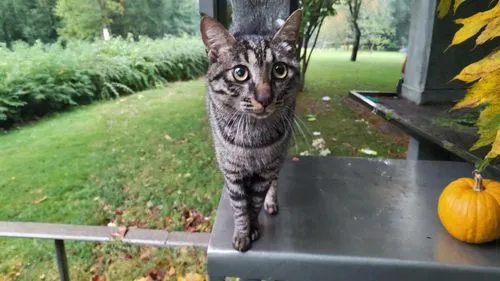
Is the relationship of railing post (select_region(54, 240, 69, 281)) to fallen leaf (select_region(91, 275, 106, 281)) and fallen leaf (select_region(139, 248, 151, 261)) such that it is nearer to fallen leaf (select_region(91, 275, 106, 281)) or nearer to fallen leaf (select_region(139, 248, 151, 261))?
fallen leaf (select_region(91, 275, 106, 281))

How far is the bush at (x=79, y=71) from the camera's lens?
12.6 feet

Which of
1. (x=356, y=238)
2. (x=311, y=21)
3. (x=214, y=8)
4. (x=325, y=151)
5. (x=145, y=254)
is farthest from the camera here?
(x=311, y=21)

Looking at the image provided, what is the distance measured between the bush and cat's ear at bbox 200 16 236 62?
3.55m

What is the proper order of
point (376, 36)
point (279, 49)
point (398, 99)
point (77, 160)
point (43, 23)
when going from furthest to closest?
point (376, 36), point (43, 23), point (77, 160), point (398, 99), point (279, 49)

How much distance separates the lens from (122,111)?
4328mm

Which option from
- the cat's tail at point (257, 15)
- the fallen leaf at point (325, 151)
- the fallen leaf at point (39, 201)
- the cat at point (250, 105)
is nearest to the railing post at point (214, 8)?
the cat's tail at point (257, 15)

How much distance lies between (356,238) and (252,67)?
0.53 meters

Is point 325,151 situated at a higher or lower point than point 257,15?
lower

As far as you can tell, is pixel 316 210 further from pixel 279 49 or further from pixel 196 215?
pixel 196 215

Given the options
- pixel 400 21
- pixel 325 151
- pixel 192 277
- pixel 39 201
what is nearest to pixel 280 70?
pixel 192 277

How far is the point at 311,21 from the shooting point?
404 cm

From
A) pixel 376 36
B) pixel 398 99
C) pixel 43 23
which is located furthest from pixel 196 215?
pixel 376 36

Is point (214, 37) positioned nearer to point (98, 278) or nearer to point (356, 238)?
point (356, 238)

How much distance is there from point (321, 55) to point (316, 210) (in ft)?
14.2
